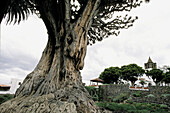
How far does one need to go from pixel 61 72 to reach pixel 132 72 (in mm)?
25419

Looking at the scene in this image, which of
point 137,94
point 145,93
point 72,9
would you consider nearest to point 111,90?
point 137,94

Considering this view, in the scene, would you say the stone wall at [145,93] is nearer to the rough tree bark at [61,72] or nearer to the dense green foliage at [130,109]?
the dense green foliage at [130,109]

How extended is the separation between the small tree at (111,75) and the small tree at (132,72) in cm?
157

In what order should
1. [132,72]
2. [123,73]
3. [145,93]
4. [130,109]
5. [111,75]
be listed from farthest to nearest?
1. [123,73]
2. [111,75]
3. [132,72]
4. [145,93]
5. [130,109]

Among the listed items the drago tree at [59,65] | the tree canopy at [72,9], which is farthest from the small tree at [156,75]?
the drago tree at [59,65]

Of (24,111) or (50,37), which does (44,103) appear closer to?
(24,111)

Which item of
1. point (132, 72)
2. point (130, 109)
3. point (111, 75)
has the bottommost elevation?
point (130, 109)

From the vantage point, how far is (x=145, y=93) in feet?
36.0

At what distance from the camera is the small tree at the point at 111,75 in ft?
81.5

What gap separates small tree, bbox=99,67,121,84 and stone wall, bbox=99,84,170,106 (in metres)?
11.4

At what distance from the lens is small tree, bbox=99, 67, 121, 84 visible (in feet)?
81.5

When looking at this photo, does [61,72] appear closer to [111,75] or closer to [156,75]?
[111,75]

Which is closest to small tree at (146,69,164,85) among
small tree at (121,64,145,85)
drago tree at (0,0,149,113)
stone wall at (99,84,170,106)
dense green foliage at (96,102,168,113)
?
small tree at (121,64,145,85)

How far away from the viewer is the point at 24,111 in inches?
55.8
